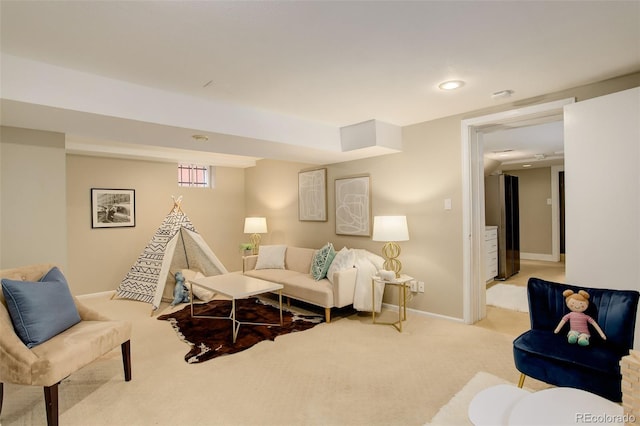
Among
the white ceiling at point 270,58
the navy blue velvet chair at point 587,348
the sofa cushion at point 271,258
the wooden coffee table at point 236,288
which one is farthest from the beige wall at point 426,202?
the wooden coffee table at point 236,288

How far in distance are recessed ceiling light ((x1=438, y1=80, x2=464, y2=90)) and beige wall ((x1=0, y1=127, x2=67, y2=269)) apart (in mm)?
3423

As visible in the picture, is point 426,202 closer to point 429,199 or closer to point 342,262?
point 429,199

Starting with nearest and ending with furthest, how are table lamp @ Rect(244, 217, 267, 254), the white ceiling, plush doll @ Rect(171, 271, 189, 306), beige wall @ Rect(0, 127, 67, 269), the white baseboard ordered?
the white ceiling
beige wall @ Rect(0, 127, 67, 269)
plush doll @ Rect(171, 271, 189, 306)
table lamp @ Rect(244, 217, 267, 254)
the white baseboard

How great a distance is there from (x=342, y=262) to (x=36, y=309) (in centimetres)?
286

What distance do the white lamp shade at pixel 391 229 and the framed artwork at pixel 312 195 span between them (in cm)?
154

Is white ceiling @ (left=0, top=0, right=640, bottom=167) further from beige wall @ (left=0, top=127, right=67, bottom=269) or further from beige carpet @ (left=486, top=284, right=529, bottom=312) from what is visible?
beige carpet @ (left=486, top=284, right=529, bottom=312)

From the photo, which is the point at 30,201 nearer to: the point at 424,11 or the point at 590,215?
the point at 424,11

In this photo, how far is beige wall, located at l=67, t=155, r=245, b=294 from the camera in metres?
5.07

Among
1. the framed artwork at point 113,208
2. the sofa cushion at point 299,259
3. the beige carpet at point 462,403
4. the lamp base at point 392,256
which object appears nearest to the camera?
the beige carpet at point 462,403

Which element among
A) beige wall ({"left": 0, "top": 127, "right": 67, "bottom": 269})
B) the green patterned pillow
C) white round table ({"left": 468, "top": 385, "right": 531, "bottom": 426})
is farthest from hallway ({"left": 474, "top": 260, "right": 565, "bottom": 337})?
beige wall ({"left": 0, "top": 127, "right": 67, "bottom": 269})

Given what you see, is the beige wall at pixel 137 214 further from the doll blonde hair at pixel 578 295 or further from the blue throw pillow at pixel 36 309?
the doll blonde hair at pixel 578 295

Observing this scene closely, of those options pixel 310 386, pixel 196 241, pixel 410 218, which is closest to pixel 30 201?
pixel 196 241

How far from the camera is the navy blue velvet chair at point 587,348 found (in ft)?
6.14

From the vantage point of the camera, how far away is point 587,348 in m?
2.06
